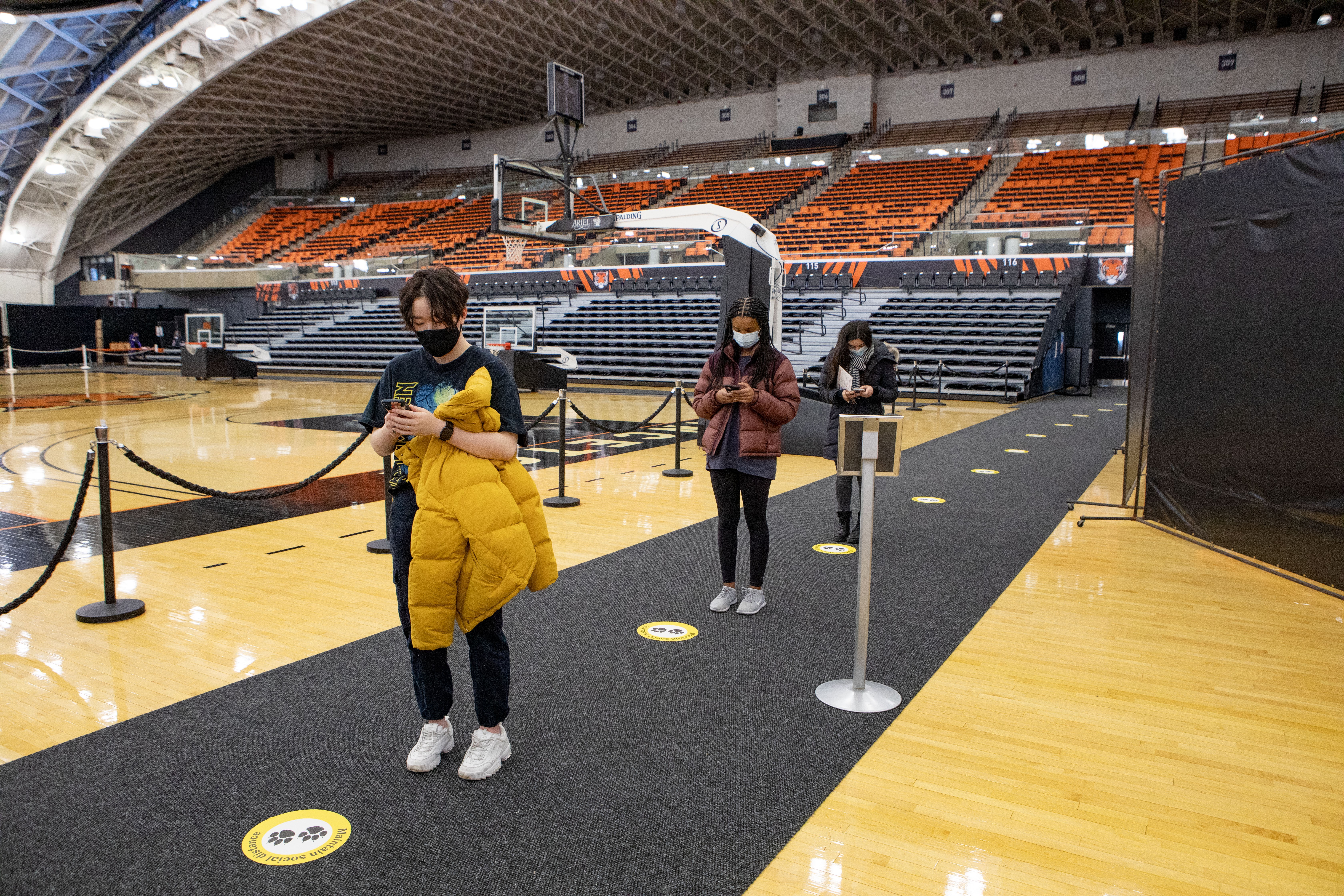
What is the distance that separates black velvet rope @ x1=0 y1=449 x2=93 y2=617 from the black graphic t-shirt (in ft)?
6.54

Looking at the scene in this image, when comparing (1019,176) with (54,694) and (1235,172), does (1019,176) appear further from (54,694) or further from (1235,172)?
(54,694)

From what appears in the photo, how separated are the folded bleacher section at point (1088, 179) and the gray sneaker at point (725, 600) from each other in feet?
62.0

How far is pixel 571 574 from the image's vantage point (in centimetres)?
457

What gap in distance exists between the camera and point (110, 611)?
3840mm

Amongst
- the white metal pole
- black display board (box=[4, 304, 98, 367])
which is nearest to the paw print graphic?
the white metal pole

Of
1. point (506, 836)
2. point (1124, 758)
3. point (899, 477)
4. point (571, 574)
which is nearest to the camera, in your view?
point (506, 836)

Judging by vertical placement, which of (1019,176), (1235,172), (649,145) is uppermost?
(649,145)

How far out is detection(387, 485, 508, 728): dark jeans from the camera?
2.35 metres

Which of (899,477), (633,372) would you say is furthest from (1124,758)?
(633,372)

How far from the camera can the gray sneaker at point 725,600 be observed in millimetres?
3961

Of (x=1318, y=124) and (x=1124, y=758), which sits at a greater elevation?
(x=1318, y=124)

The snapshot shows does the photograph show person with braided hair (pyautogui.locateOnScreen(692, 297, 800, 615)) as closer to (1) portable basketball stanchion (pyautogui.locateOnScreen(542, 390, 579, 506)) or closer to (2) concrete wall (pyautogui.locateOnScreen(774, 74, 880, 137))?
(1) portable basketball stanchion (pyautogui.locateOnScreen(542, 390, 579, 506))

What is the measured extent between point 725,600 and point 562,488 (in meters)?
2.82

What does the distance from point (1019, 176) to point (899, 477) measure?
2243 centimetres
